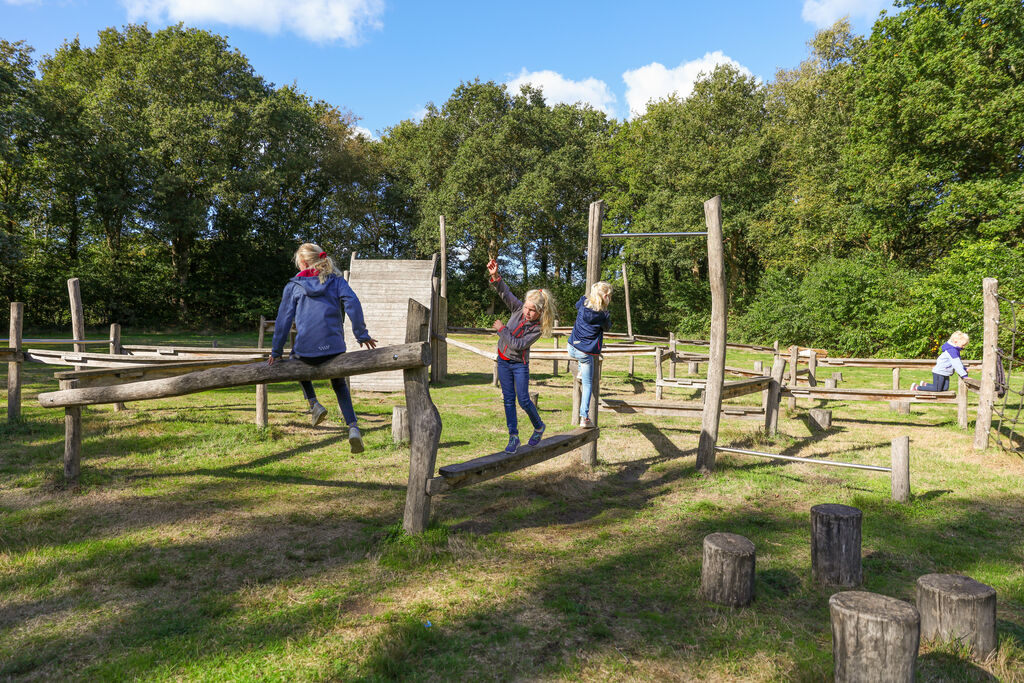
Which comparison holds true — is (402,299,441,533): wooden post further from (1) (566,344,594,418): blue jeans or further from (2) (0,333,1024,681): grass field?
(1) (566,344,594,418): blue jeans

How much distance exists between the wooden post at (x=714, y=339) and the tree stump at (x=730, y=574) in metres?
3.34

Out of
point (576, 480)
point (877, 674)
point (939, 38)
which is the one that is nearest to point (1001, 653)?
point (877, 674)

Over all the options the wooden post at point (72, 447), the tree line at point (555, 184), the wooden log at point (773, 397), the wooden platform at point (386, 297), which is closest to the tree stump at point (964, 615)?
the wooden log at point (773, 397)

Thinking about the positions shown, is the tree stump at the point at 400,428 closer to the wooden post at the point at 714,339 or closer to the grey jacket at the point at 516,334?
the grey jacket at the point at 516,334

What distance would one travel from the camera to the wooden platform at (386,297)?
13531mm

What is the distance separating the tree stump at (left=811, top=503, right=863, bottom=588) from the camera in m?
4.32

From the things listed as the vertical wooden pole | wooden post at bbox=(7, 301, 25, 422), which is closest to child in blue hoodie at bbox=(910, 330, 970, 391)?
the vertical wooden pole

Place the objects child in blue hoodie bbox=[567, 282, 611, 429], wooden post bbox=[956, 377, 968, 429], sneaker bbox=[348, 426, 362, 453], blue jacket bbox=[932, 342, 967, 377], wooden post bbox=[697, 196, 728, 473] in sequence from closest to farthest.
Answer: sneaker bbox=[348, 426, 362, 453], child in blue hoodie bbox=[567, 282, 611, 429], wooden post bbox=[697, 196, 728, 473], wooden post bbox=[956, 377, 968, 429], blue jacket bbox=[932, 342, 967, 377]

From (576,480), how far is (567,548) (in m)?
1.99

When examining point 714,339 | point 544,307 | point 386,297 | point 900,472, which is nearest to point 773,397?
point 714,339

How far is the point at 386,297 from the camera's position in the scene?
14695mm

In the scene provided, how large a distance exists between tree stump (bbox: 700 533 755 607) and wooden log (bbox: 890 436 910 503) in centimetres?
328

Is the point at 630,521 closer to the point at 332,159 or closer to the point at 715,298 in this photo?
the point at 715,298

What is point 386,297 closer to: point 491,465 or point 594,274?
point 594,274
